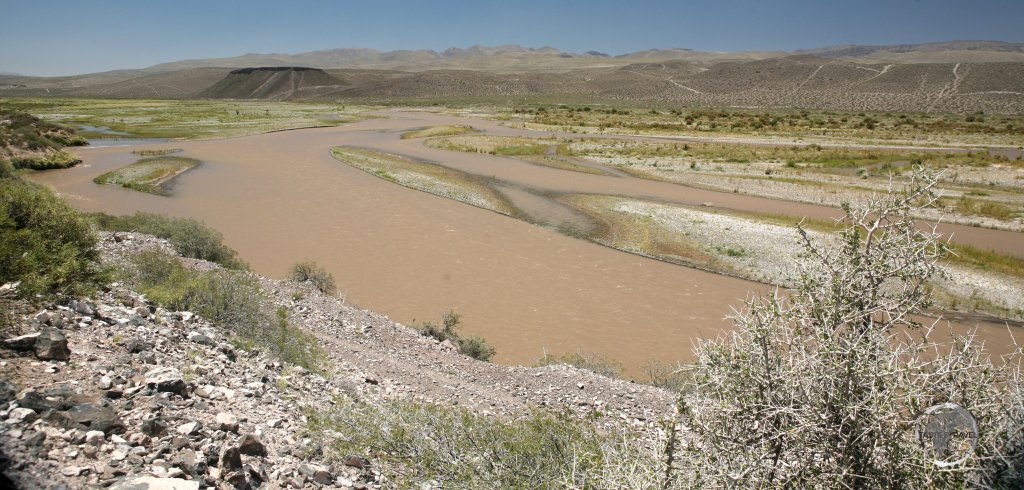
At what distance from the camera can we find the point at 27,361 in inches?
174

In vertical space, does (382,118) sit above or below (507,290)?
above

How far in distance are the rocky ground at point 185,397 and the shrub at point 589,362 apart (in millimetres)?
863

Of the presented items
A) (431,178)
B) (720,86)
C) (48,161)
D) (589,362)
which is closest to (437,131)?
(431,178)

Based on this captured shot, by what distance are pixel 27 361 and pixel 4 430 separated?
1.19m

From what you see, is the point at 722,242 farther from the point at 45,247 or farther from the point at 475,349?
the point at 45,247

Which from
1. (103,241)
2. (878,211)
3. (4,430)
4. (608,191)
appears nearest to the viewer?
(4,430)

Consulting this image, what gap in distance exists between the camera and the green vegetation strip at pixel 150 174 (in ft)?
87.0

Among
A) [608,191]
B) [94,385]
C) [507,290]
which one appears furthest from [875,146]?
[94,385]

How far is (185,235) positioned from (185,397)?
9.78 meters

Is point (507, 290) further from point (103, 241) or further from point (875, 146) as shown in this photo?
point (875, 146)

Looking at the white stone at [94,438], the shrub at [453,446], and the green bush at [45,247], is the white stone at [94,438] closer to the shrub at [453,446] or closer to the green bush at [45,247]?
the shrub at [453,446]

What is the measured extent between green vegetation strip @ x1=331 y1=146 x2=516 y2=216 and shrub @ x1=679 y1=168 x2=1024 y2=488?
19.0m

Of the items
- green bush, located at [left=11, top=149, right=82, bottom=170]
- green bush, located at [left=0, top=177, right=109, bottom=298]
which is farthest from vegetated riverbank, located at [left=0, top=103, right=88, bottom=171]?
green bush, located at [left=0, top=177, right=109, bottom=298]

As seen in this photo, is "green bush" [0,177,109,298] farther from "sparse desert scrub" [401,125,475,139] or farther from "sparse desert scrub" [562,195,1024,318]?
"sparse desert scrub" [401,125,475,139]
